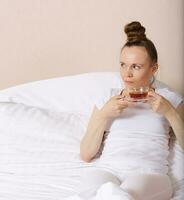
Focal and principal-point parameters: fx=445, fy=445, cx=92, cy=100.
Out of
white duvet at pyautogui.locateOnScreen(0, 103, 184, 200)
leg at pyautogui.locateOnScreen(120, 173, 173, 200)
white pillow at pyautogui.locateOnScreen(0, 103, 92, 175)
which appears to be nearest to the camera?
leg at pyautogui.locateOnScreen(120, 173, 173, 200)

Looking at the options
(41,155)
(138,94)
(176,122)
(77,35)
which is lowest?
(41,155)

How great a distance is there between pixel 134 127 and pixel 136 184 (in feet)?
0.81

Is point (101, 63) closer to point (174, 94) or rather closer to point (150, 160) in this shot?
point (174, 94)

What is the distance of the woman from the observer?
1.40 metres

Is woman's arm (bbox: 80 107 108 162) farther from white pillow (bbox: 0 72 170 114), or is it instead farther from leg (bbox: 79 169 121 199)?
white pillow (bbox: 0 72 170 114)

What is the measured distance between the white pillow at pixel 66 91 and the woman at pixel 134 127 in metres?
0.18

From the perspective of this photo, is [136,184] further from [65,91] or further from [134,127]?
[65,91]

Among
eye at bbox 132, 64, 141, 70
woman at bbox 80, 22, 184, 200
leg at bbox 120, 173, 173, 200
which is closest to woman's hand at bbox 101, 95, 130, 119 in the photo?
woman at bbox 80, 22, 184, 200

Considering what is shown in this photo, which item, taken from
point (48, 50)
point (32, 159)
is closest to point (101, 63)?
point (48, 50)

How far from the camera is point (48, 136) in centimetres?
157

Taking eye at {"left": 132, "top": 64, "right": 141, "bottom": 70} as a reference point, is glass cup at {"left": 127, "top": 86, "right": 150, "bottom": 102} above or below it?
below

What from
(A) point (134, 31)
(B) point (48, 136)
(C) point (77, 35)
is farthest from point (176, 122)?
(C) point (77, 35)

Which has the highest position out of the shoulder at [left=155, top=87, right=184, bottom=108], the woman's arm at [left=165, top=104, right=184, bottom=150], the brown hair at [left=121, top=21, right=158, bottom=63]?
the brown hair at [left=121, top=21, right=158, bottom=63]

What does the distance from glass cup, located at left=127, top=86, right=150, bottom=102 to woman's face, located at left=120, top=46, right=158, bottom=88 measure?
5cm
